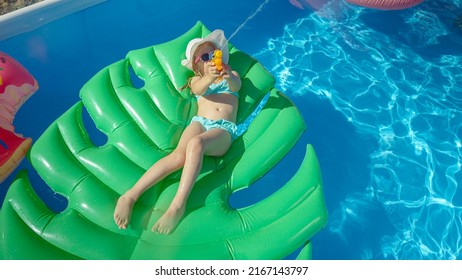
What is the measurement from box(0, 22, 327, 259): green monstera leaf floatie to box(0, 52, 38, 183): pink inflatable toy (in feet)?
0.70

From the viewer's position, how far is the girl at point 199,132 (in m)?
2.67

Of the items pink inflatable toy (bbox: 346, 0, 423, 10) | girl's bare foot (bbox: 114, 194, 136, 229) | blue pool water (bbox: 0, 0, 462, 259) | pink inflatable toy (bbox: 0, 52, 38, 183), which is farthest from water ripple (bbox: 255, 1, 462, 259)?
pink inflatable toy (bbox: 0, 52, 38, 183)

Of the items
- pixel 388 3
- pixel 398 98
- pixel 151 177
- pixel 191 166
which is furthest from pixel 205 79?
pixel 388 3

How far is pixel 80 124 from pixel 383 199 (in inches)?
96.0

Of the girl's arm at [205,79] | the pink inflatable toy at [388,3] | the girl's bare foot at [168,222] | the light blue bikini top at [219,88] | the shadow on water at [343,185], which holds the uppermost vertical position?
the girl's arm at [205,79]

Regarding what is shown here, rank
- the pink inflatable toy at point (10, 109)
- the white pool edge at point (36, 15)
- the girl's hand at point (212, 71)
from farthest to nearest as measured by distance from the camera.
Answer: the white pool edge at point (36, 15) → the pink inflatable toy at point (10, 109) → the girl's hand at point (212, 71)

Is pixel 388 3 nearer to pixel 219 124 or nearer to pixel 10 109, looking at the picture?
pixel 219 124

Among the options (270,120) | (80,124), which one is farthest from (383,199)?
(80,124)

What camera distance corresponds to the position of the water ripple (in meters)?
3.34

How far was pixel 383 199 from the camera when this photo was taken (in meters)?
3.44

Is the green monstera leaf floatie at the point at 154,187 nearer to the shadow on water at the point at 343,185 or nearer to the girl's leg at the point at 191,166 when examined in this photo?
the girl's leg at the point at 191,166

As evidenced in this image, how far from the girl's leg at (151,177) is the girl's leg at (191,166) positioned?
9 cm

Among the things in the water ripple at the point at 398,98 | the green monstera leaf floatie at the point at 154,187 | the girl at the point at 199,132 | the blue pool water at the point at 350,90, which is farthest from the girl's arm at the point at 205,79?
the water ripple at the point at 398,98

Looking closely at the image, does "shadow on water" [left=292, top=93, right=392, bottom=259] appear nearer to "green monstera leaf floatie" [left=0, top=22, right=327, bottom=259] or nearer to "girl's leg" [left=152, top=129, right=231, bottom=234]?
"green monstera leaf floatie" [left=0, top=22, right=327, bottom=259]
